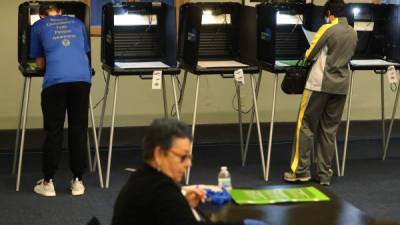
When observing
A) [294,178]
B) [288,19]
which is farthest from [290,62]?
[294,178]

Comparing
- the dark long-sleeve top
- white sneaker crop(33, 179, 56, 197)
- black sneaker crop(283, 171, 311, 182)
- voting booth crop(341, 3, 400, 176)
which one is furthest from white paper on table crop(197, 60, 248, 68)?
the dark long-sleeve top

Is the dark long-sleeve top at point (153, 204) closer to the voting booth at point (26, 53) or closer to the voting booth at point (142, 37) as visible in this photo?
the voting booth at point (26, 53)

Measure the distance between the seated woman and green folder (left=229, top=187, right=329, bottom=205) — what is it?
0.37 m

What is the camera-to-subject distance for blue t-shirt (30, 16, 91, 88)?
4551 mm

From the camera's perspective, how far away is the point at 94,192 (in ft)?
16.0

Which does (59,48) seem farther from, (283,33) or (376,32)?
(376,32)

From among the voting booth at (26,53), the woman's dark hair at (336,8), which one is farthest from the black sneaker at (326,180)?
the voting booth at (26,53)

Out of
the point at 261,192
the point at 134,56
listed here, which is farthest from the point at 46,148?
the point at 261,192

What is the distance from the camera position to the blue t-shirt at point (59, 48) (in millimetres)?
4551

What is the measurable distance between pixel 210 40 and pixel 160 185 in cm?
341

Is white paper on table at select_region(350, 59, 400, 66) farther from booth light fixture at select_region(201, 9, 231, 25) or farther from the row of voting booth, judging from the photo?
booth light fixture at select_region(201, 9, 231, 25)

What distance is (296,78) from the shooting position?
16.6ft

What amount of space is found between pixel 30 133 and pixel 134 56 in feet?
5.06

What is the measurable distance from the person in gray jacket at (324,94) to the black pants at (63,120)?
1.61 m
